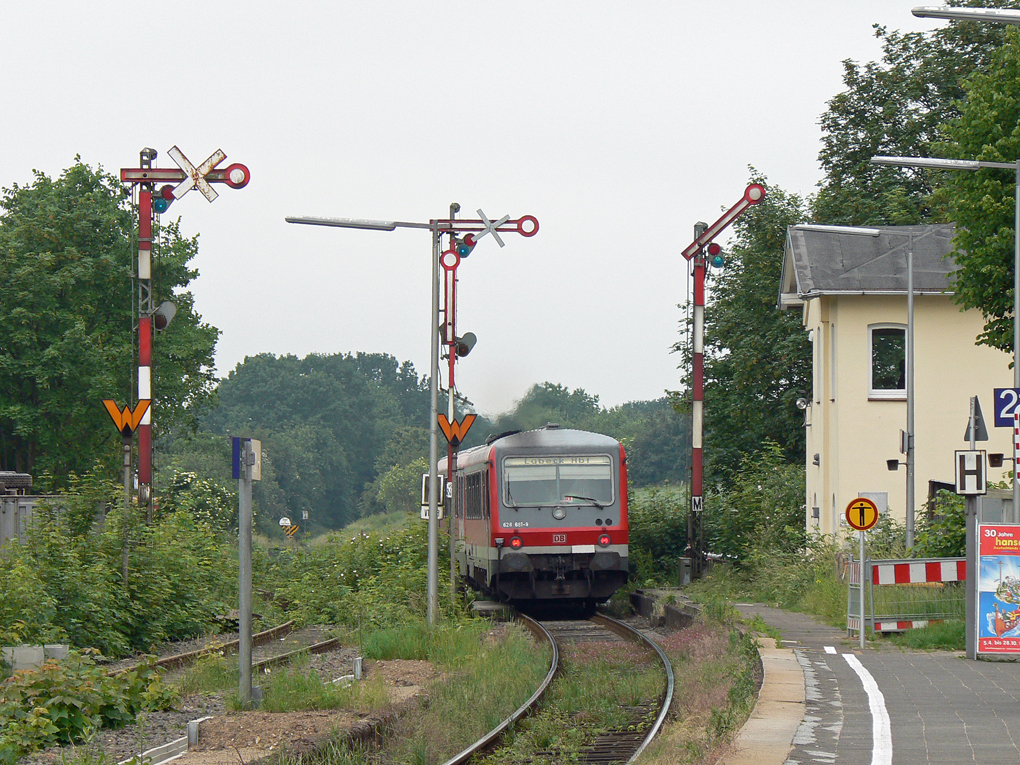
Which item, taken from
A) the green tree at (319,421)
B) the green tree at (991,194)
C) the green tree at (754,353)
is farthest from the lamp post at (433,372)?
the green tree at (319,421)

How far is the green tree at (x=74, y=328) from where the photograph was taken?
141 ft

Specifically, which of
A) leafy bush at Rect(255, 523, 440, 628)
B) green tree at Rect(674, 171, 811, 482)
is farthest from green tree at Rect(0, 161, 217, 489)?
green tree at Rect(674, 171, 811, 482)

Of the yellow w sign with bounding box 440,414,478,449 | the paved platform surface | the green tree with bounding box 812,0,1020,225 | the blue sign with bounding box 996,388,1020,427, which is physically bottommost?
the paved platform surface

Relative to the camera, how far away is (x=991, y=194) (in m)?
21.2

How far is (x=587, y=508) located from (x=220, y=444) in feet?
265

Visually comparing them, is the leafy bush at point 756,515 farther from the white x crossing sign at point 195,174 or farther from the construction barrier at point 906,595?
the white x crossing sign at point 195,174

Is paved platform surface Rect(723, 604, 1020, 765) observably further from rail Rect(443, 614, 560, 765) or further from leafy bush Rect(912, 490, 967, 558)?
leafy bush Rect(912, 490, 967, 558)

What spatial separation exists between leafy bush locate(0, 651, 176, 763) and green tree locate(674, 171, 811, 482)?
32.2m

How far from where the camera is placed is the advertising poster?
1400cm

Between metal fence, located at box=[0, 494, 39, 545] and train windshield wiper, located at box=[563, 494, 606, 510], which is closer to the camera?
metal fence, located at box=[0, 494, 39, 545]

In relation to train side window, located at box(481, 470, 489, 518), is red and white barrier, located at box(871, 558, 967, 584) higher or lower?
lower

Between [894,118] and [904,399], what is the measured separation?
16.7m

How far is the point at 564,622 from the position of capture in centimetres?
2466

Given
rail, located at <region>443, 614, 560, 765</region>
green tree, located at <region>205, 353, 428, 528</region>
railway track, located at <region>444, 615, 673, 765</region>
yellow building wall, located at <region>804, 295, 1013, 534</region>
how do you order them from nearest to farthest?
1. rail, located at <region>443, 614, 560, 765</region>
2. railway track, located at <region>444, 615, 673, 765</region>
3. yellow building wall, located at <region>804, 295, 1013, 534</region>
4. green tree, located at <region>205, 353, 428, 528</region>
